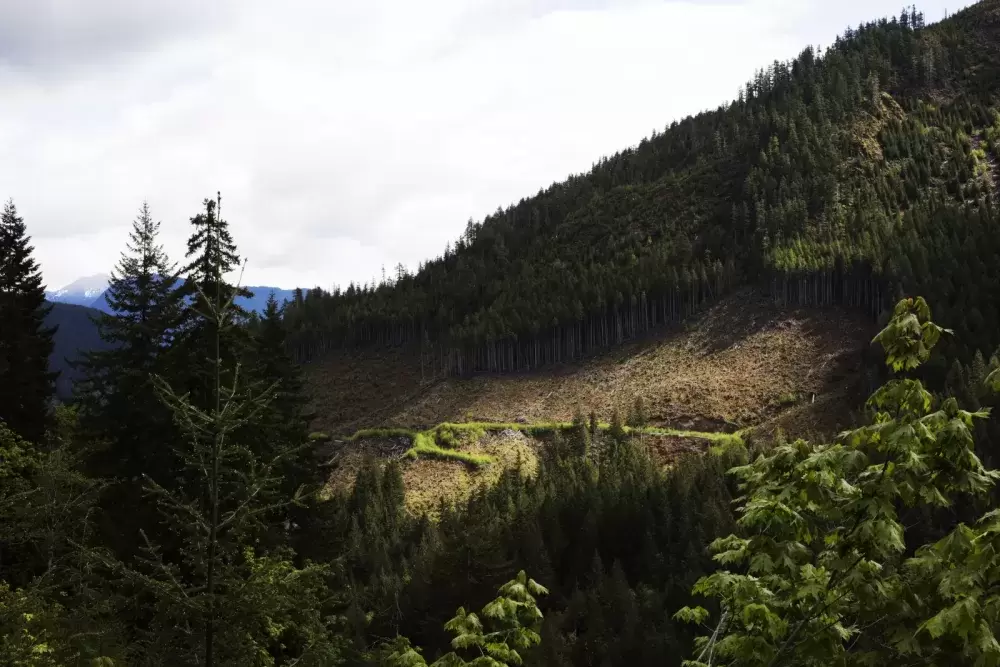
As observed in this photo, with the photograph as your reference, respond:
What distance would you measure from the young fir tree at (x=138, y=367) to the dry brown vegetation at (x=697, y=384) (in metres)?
74.2

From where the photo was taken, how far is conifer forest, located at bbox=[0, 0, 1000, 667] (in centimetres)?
745

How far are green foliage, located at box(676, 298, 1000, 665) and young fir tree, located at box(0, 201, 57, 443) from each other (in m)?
32.6

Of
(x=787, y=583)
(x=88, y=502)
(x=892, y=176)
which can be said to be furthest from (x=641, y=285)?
(x=787, y=583)

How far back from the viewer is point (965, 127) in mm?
145500

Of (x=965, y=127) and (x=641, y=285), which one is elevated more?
(x=965, y=127)

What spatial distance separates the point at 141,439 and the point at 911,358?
1055 inches

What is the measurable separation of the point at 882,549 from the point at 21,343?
127ft

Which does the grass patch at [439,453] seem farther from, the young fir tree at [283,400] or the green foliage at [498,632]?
the green foliage at [498,632]

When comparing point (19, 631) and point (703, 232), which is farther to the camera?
point (703, 232)

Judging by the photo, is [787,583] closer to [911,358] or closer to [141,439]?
[911,358]

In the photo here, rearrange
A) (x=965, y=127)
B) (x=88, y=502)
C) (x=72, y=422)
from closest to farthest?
(x=88, y=502) → (x=72, y=422) → (x=965, y=127)

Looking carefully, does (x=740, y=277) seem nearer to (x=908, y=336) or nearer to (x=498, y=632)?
(x=498, y=632)

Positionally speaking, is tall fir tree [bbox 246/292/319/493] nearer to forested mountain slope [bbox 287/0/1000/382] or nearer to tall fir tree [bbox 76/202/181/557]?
tall fir tree [bbox 76/202/181/557]

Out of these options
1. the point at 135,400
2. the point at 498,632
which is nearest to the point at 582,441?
the point at 135,400
